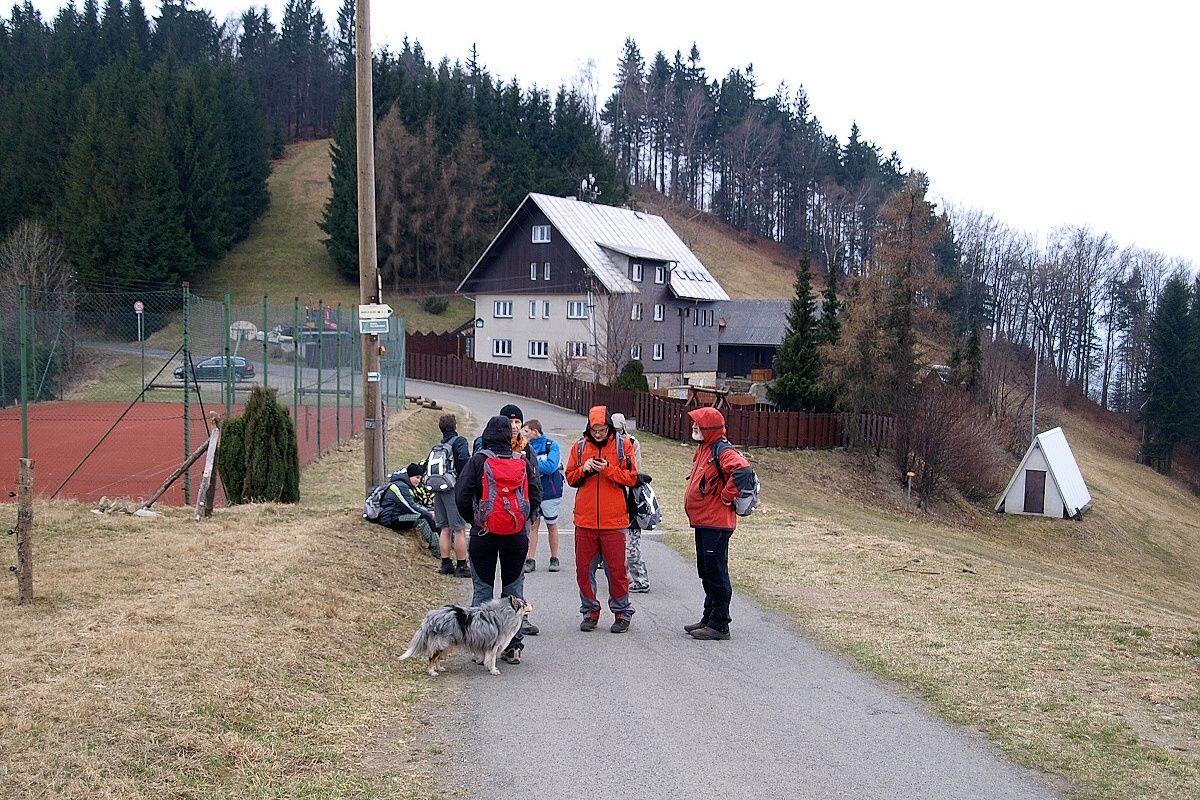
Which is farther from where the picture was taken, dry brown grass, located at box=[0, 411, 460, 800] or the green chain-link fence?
the green chain-link fence

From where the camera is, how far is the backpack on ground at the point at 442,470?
10.4 meters

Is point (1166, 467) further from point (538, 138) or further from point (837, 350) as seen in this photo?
point (538, 138)

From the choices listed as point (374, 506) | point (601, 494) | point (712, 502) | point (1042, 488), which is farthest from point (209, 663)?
point (1042, 488)

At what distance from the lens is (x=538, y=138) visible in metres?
83.9

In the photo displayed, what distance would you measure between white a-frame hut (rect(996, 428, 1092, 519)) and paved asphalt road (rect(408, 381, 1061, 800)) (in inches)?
1279

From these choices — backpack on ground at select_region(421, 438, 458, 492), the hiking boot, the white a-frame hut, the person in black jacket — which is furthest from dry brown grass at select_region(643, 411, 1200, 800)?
the white a-frame hut

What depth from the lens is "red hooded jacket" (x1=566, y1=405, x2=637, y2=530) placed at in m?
8.45

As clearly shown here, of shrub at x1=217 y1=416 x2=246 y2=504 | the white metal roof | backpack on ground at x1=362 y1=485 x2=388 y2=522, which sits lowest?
backpack on ground at x1=362 y1=485 x2=388 y2=522

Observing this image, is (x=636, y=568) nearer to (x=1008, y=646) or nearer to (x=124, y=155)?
(x=1008, y=646)

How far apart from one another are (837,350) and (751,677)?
113ft

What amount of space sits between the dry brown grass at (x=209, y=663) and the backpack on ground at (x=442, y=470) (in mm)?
1013

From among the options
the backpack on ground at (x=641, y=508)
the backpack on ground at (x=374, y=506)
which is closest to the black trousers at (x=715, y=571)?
the backpack on ground at (x=641, y=508)

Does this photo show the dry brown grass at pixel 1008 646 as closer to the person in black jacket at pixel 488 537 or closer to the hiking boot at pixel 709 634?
the hiking boot at pixel 709 634

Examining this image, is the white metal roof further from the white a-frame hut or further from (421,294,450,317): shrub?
the white a-frame hut
